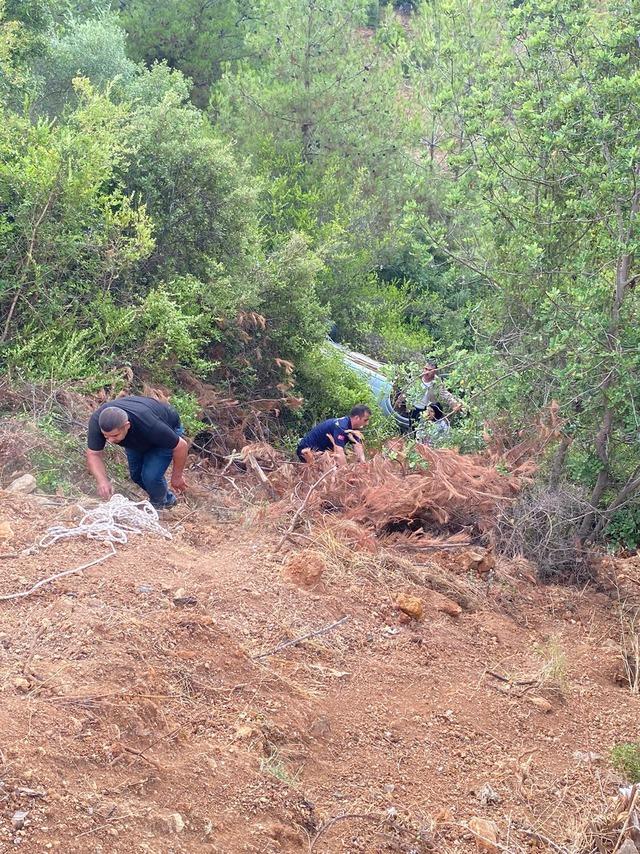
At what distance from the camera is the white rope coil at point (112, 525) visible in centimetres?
566

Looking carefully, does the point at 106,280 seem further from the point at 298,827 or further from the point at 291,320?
→ the point at 298,827

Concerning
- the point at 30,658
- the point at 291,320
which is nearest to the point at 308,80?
the point at 291,320

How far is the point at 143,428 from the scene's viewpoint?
21.8 feet

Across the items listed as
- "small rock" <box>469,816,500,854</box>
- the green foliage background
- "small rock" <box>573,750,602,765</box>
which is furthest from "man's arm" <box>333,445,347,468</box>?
"small rock" <box>469,816,500,854</box>

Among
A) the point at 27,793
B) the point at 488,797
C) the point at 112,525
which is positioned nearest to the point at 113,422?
the point at 112,525

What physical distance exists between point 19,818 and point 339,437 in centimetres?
580

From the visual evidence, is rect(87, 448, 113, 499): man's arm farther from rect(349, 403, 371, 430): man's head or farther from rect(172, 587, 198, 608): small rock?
rect(349, 403, 371, 430): man's head

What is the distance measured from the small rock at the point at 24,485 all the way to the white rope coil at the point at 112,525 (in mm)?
821

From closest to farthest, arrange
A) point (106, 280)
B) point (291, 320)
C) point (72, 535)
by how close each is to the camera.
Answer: point (72, 535) < point (106, 280) < point (291, 320)

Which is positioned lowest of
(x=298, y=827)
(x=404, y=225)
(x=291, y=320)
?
(x=291, y=320)

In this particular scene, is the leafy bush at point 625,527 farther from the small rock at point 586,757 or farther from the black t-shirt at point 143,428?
the black t-shirt at point 143,428

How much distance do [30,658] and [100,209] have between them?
21.8 feet

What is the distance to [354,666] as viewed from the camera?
5.20 metres

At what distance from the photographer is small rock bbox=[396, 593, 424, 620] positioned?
590 centimetres
